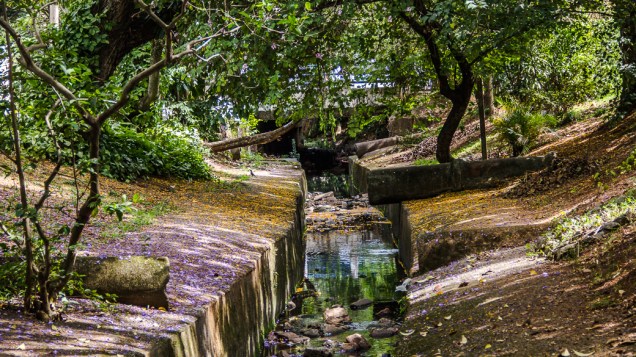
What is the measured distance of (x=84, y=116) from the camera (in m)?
5.27

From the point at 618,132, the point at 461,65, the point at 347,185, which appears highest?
the point at 461,65

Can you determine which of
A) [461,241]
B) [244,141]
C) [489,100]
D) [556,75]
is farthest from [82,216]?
[489,100]

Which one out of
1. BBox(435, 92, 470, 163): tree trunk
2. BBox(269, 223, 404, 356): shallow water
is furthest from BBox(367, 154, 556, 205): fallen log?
BBox(269, 223, 404, 356): shallow water

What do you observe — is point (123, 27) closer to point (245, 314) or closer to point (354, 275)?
point (354, 275)

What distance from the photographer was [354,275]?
1349cm

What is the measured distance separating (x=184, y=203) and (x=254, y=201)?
1.93 meters

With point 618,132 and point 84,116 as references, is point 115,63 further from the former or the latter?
point 618,132

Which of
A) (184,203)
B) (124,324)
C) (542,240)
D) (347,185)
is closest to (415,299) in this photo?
(542,240)

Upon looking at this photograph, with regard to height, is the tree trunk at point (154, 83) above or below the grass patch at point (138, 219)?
above

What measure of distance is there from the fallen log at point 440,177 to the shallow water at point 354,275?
1.17 metres

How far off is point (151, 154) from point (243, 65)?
397 centimetres

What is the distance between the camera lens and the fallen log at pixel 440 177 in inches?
577

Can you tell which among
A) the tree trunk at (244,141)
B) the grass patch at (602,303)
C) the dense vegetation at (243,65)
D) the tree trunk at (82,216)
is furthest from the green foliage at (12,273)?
the tree trunk at (244,141)

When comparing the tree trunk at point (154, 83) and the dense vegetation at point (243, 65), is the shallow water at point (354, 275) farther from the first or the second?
the tree trunk at point (154, 83)
